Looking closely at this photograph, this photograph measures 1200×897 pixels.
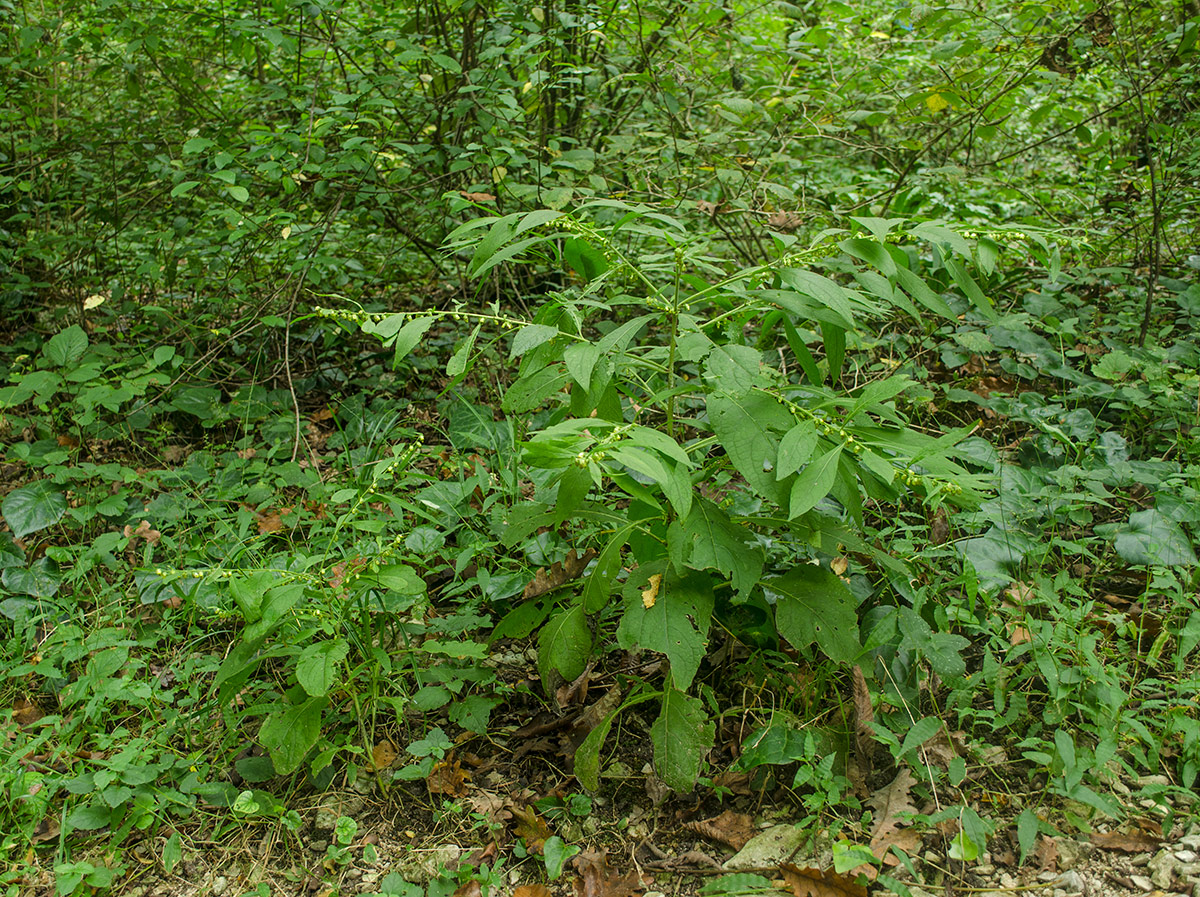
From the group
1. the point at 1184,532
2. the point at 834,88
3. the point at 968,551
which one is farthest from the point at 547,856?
the point at 834,88

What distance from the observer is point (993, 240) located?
179 cm

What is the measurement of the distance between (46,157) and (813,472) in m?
4.53

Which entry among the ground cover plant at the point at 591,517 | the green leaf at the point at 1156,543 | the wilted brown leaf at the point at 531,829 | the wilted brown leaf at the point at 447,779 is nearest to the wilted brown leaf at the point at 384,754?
the ground cover plant at the point at 591,517

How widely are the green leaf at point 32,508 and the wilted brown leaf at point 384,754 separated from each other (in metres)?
1.70

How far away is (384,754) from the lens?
2184mm

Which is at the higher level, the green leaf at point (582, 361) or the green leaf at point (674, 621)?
the green leaf at point (582, 361)

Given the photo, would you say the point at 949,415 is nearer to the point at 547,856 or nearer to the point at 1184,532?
the point at 1184,532

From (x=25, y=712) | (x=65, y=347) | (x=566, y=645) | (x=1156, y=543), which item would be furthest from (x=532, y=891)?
(x=65, y=347)

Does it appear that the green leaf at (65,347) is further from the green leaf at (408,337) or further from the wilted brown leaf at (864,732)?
the wilted brown leaf at (864,732)

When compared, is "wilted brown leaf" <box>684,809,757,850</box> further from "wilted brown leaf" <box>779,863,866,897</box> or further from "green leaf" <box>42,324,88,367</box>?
"green leaf" <box>42,324,88,367</box>

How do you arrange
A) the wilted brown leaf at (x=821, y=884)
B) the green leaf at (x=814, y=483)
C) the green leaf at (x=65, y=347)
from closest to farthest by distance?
the green leaf at (x=814, y=483), the wilted brown leaf at (x=821, y=884), the green leaf at (x=65, y=347)

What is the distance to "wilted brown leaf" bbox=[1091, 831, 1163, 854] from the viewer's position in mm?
1818

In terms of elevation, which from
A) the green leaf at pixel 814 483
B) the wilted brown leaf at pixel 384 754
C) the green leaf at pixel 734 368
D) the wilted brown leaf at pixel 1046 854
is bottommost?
the wilted brown leaf at pixel 384 754

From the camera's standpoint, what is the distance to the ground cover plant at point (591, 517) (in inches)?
71.9
